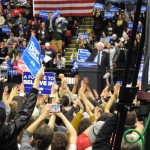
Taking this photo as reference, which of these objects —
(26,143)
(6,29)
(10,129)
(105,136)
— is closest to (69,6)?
(6,29)

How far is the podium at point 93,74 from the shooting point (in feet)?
45.5

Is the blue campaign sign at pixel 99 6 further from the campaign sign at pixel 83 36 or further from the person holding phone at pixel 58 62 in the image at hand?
the person holding phone at pixel 58 62

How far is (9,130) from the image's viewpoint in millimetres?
3641

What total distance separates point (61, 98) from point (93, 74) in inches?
262

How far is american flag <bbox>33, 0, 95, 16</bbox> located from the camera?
1886 cm

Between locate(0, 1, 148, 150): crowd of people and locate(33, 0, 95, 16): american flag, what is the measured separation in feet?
4.14

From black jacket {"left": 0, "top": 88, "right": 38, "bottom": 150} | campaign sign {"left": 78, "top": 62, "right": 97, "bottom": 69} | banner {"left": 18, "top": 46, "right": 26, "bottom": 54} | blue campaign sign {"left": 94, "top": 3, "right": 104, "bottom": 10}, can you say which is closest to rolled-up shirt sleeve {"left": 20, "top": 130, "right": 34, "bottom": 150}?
black jacket {"left": 0, "top": 88, "right": 38, "bottom": 150}

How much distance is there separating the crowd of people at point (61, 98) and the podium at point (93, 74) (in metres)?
0.23

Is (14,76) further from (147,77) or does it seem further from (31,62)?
(147,77)

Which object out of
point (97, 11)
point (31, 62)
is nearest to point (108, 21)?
point (97, 11)

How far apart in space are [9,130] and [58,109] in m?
1.27

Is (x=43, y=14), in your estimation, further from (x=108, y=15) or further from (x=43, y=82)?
(x=43, y=82)

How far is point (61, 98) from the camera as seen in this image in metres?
7.56

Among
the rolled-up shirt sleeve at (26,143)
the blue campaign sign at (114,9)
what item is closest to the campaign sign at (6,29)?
the blue campaign sign at (114,9)
